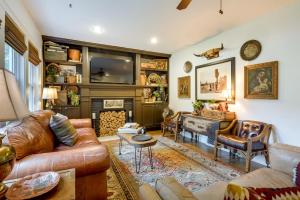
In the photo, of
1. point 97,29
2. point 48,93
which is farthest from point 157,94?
point 48,93

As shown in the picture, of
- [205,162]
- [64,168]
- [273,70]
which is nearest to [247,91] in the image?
[273,70]

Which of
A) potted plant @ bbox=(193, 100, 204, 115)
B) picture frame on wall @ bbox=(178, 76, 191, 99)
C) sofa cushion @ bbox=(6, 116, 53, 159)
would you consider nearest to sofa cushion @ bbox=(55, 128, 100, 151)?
sofa cushion @ bbox=(6, 116, 53, 159)

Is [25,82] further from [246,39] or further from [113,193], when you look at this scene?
[246,39]

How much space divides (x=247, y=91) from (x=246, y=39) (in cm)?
96

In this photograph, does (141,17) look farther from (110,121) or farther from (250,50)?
(110,121)

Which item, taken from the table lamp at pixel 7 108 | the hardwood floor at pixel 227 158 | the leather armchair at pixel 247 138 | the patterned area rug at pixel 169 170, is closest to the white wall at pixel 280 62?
the leather armchair at pixel 247 138

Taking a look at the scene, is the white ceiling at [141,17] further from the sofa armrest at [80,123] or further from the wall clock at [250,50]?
the sofa armrest at [80,123]

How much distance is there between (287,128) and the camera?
8.23 ft

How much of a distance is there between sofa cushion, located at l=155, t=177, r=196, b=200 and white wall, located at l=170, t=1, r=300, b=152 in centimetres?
251

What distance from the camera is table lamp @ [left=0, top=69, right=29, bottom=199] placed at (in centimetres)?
84

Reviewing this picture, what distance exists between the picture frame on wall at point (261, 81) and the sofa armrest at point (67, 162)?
8.85 feet

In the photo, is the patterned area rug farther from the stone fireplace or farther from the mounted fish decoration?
the mounted fish decoration

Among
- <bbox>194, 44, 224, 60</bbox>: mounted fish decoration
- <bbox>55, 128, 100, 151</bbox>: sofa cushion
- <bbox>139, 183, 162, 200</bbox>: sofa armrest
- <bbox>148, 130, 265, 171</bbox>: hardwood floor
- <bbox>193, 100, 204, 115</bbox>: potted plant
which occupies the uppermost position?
<bbox>194, 44, 224, 60</bbox>: mounted fish decoration

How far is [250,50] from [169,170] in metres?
2.54
